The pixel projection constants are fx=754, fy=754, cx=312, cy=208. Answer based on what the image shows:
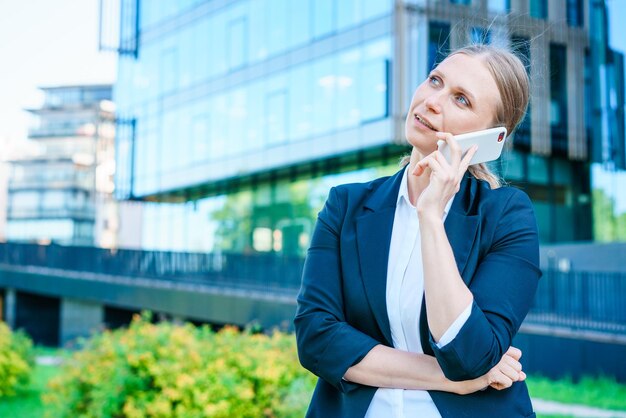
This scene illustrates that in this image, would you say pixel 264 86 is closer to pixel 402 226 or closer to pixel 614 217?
pixel 614 217

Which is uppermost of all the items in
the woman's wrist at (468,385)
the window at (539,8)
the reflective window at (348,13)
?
the reflective window at (348,13)

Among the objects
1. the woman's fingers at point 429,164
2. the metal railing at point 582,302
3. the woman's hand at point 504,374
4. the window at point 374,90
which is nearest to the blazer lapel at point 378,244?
the woman's fingers at point 429,164

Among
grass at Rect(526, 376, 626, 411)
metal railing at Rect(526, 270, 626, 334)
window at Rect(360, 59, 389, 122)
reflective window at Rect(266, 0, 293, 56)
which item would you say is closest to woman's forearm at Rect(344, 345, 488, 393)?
grass at Rect(526, 376, 626, 411)

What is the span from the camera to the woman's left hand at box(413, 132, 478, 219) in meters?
1.74

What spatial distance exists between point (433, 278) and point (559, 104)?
70.6 ft

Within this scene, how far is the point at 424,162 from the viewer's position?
182 centimetres

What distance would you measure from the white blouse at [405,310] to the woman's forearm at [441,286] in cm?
14

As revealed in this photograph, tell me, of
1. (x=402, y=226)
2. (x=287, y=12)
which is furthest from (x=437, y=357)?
(x=287, y=12)

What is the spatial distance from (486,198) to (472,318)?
0.39 meters

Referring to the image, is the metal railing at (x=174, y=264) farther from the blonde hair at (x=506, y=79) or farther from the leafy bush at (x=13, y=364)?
the blonde hair at (x=506, y=79)

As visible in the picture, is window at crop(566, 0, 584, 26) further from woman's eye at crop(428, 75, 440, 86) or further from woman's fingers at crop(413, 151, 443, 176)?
woman's fingers at crop(413, 151, 443, 176)

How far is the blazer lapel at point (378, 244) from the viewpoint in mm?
1859

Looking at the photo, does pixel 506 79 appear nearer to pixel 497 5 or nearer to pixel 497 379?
pixel 497 379

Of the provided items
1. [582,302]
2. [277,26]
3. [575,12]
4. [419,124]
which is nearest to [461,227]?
[419,124]
